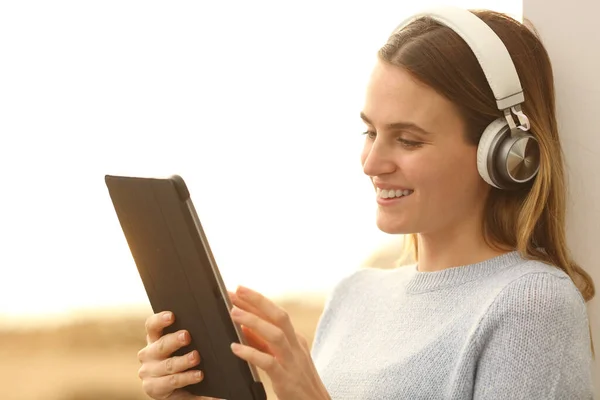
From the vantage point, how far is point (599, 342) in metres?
1.33

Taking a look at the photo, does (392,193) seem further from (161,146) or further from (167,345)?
(161,146)

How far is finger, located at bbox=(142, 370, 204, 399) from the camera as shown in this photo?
1.09m

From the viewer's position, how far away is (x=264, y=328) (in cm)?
99

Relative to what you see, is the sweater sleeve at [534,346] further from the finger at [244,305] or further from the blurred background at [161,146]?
the blurred background at [161,146]

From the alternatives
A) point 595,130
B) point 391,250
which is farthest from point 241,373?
point 391,250

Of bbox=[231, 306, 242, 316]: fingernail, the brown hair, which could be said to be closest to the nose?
the brown hair

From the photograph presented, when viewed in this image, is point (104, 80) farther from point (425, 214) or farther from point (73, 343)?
point (425, 214)

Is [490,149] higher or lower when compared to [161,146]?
lower

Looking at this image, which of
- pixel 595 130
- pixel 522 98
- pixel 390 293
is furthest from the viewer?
pixel 390 293

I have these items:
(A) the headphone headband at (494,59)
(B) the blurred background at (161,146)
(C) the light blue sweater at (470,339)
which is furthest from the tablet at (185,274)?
(B) the blurred background at (161,146)

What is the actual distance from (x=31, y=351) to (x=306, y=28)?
3.25ft

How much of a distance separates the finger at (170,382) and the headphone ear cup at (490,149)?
49 centimetres

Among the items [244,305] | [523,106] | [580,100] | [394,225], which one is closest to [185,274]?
[244,305]

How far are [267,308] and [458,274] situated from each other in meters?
0.39
